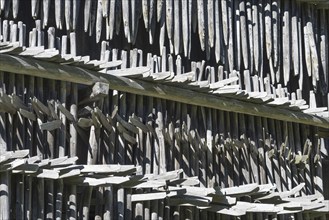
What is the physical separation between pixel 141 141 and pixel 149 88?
56 centimetres

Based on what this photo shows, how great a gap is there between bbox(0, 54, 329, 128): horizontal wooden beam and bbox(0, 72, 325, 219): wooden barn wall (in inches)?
3.1

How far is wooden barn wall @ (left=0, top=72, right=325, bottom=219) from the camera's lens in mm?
10766

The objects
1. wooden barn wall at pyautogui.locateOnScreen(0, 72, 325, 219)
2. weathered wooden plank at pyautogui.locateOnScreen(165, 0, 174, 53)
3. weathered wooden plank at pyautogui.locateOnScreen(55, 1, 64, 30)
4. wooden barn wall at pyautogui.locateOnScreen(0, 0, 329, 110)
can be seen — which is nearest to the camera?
wooden barn wall at pyautogui.locateOnScreen(0, 72, 325, 219)

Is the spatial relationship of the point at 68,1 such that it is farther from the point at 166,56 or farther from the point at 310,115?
the point at 310,115

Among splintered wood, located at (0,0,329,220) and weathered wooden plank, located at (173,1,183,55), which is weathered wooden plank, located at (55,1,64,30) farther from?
weathered wooden plank, located at (173,1,183,55)

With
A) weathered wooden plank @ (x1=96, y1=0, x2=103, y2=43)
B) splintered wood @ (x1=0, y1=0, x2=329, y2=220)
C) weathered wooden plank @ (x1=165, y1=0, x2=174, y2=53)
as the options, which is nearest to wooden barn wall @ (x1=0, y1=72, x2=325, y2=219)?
splintered wood @ (x1=0, y1=0, x2=329, y2=220)

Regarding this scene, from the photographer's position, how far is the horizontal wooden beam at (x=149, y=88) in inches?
428

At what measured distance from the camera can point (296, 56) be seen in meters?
13.9

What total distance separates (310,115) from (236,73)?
1.28m

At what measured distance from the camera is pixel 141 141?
39.0ft

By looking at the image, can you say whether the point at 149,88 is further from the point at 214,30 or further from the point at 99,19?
the point at 214,30

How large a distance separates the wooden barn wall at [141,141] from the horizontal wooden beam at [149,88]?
0.26 feet

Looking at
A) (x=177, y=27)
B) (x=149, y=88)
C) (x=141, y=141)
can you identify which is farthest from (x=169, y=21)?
(x=141, y=141)

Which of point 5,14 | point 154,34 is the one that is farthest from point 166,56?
point 5,14
